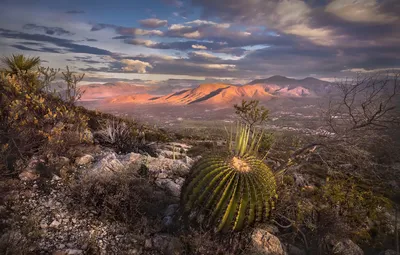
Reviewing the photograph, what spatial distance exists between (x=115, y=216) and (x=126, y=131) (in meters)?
5.31

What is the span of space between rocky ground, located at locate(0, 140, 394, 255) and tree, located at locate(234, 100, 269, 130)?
6890 mm

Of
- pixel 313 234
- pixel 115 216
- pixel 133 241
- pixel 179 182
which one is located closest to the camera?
pixel 133 241

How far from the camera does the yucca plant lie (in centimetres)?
508

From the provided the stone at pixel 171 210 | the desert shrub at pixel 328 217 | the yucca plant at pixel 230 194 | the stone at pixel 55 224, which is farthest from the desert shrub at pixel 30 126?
the desert shrub at pixel 328 217

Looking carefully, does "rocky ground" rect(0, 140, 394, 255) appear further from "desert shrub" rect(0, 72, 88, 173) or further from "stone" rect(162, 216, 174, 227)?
"desert shrub" rect(0, 72, 88, 173)

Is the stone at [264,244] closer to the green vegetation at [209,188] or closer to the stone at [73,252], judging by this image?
the green vegetation at [209,188]

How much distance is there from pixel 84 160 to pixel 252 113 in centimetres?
840

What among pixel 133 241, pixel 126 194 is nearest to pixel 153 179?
pixel 126 194

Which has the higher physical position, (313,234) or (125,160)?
(125,160)

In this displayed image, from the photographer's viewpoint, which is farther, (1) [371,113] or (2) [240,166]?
(1) [371,113]

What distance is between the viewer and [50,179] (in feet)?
20.5

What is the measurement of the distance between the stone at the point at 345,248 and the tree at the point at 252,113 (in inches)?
266

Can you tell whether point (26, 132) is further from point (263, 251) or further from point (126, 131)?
point (263, 251)

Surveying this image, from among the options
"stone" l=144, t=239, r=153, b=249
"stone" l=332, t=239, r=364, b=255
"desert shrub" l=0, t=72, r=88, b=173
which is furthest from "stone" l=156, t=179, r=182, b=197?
"stone" l=332, t=239, r=364, b=255
